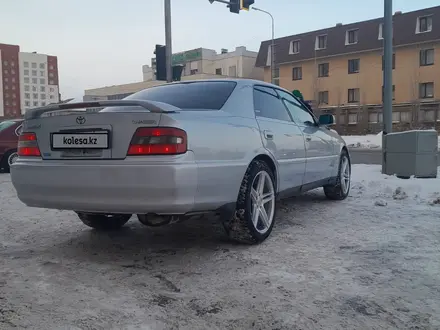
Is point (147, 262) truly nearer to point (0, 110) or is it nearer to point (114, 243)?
point (114, 243)

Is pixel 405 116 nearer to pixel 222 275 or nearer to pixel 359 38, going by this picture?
pixel 359 38

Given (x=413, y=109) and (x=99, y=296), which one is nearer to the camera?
(x=99, y=296)

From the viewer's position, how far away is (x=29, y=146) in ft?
11.8

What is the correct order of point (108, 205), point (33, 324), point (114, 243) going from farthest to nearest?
point (114, 243) < point (108, 205) < point (33, 324)

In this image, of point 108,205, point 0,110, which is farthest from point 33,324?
point 0,110

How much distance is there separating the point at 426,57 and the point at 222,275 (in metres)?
39.3

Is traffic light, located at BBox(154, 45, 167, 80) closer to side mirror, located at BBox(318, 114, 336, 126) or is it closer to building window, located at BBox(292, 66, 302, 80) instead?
side mirror, located at BBox(318, 114, 336, 126)

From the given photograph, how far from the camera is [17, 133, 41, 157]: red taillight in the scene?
355 centimetres

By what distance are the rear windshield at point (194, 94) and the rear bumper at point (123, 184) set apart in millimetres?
→ 897

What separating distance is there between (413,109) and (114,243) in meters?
36.7

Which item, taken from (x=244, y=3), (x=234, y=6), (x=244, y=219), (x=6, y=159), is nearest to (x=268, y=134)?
(x=244, y=219)

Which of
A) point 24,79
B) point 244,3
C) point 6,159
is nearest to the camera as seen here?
point 6,159

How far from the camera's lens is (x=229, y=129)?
3.60 m

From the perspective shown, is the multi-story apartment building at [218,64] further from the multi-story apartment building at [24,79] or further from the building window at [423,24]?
the multi-story apartment building at [24,79]
